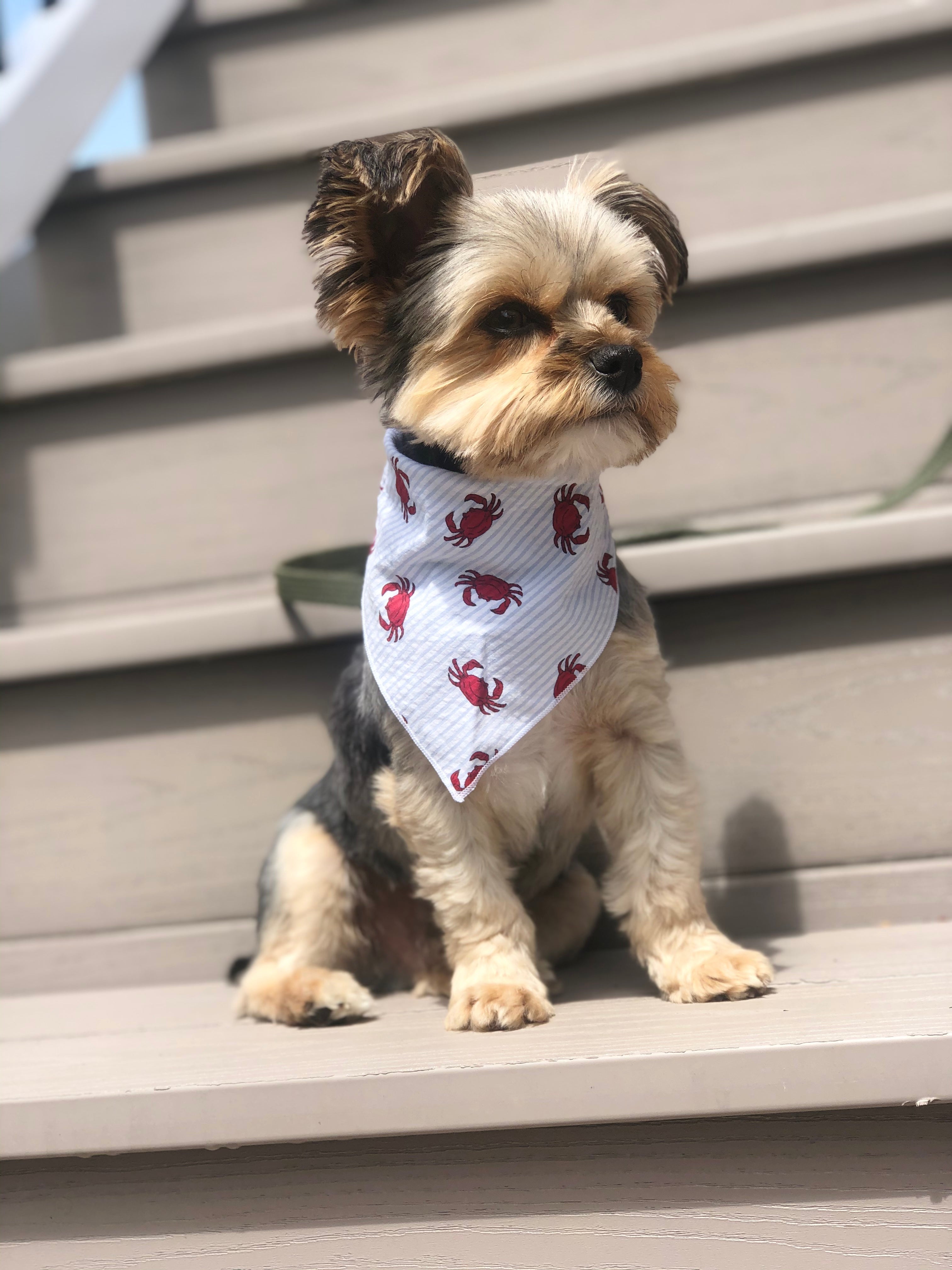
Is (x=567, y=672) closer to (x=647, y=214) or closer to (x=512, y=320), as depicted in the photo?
(x=512, y=320)

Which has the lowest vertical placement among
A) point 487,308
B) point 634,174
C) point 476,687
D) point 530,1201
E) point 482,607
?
point 530,1201

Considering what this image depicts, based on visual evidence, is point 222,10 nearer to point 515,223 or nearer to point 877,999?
point 515,223

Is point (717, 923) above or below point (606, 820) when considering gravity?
below

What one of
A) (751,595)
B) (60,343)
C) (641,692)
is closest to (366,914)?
(641,692)

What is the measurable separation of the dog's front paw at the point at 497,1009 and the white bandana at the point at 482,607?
10.0 inches

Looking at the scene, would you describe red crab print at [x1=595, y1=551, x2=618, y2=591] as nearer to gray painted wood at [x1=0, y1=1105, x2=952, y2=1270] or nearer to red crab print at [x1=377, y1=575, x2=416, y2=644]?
red crab print at [x1=377, y1=575, x2=416, y2=644]

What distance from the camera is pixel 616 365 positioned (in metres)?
1.44

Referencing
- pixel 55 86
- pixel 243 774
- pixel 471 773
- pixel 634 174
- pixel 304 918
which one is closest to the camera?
pixel 471 773

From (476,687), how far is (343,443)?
2.86 ft

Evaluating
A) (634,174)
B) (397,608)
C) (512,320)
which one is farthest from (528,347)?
(634,174)

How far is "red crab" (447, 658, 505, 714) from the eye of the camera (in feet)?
5.03

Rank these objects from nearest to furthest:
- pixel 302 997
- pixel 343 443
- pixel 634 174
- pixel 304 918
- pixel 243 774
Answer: pixel 302 997, pixel 304 918, pixel 243 774, pixel 343 443, pixel 634 174

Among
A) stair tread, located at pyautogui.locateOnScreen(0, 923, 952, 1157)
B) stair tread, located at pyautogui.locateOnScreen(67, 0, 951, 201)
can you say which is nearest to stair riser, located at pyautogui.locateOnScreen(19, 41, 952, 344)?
stair tread, located at pyautogui.locateOnScreen(67, 0, 951, 201)

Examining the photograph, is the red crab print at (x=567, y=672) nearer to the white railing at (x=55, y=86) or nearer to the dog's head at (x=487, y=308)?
the dog's head at (x=487, y=308)
